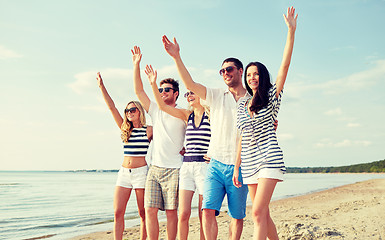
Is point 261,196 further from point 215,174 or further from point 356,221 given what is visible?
point 356,221

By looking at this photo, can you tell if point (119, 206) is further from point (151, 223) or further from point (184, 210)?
point (184, 210)

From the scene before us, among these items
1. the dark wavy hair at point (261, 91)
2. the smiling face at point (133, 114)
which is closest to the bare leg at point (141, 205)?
the smiling face at point (133, 114)

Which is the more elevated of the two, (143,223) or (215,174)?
(215,174)

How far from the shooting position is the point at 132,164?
5.20m

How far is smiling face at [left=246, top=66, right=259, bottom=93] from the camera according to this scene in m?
3.80

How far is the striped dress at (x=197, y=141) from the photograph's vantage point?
464 centimetres

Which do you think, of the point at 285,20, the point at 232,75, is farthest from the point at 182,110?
the point at 285,20

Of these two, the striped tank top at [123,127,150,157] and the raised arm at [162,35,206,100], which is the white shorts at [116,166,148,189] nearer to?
the striped tank top at [123,127,150,157]

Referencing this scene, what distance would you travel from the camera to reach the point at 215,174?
4242 mm

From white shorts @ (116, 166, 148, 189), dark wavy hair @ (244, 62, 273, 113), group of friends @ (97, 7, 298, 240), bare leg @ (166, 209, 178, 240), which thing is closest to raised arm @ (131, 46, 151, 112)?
group of friends @ (97, 7, 298, 240)

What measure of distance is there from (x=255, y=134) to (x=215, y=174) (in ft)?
2.81

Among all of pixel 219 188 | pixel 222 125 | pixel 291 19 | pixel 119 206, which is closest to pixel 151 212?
pixel 119 206

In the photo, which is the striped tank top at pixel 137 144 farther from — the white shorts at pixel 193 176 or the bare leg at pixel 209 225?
the bare leg at pixel 209 225

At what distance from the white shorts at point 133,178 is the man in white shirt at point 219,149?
1228 millimetres
